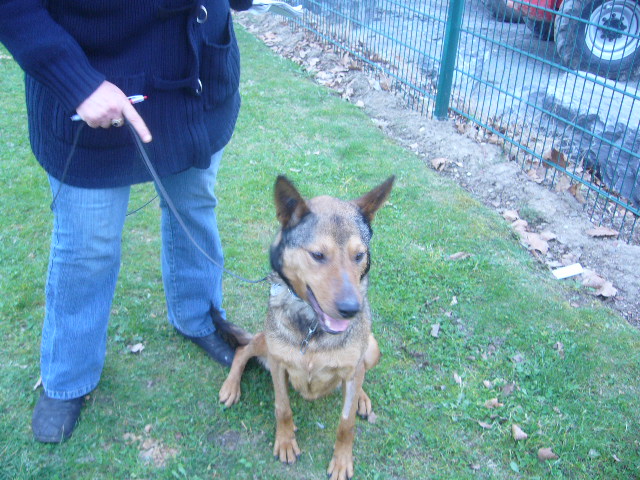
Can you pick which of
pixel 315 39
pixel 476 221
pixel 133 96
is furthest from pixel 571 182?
pixel 315 39

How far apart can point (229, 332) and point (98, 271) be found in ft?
2.88

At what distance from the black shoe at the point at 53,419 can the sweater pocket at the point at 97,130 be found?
138 centimetres

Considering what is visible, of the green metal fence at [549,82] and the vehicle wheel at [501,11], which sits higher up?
the vehicle wheel at [501,11]

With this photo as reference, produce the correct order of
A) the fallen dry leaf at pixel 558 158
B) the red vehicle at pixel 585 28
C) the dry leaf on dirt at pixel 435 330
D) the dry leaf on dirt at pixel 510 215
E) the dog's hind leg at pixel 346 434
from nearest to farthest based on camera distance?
the dog's hind leg at pixel 346 434, the dry leaf on dirt at pixel 435 330, the dry leaf on dirt at pixel 510 215, the red vehicle at pixel 585 28, the fallen dry leaf at pixel 558 158

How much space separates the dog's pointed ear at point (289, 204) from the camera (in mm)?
2385

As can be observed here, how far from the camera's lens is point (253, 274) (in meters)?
4.09

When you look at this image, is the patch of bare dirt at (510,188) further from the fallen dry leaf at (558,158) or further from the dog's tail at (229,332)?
the dog's tail at (229,332)

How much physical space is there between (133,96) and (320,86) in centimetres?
559

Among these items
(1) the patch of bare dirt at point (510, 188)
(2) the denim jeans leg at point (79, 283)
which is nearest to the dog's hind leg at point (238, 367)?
(2) the denim jeans leg at point (79, 283)

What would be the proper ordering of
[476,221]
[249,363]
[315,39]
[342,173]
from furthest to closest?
[315,39], [342,173], [476,221], [249,363]

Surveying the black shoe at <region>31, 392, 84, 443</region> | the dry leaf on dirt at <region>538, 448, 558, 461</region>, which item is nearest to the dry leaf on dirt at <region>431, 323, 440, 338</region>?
the dry leaf on dirt at <region>538, 448, 558, 461</region>

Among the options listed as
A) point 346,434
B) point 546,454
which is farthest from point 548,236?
point 346,434

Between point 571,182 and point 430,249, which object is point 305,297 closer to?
point 430,249

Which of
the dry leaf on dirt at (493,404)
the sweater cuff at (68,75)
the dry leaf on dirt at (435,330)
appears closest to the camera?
the sweater cuff at (68,75)
